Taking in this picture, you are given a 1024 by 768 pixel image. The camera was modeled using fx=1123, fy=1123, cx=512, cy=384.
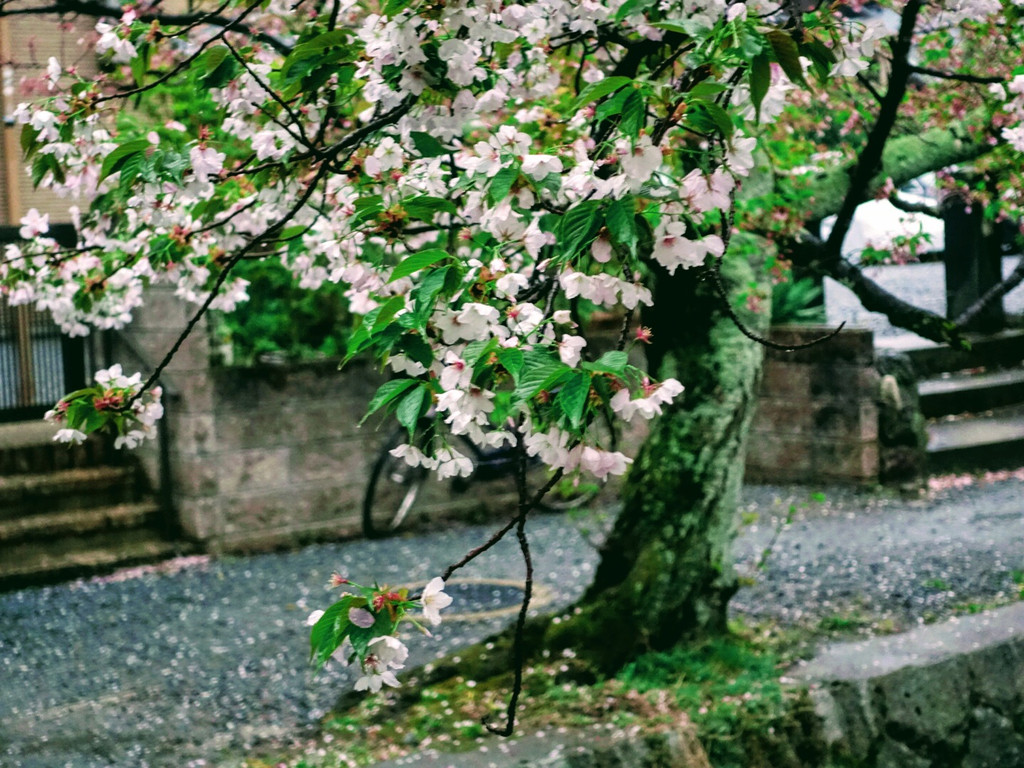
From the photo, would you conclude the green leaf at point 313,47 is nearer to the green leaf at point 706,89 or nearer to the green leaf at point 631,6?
the green leaf at point 631,6

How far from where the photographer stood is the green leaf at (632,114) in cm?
189

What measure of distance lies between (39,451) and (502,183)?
666cm

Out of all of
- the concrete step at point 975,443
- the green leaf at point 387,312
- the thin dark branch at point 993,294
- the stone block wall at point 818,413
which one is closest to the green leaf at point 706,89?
the green leaf at point 387,312

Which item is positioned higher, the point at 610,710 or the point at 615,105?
the point at 615,105

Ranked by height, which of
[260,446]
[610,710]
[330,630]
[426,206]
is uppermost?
[426,206]

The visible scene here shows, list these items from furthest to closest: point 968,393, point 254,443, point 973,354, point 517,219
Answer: point 973,354, point 968,393, point 254,443, point 517,219

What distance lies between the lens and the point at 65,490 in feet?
25.8

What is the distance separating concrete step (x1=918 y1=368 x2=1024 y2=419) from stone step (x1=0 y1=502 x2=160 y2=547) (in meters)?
6.95

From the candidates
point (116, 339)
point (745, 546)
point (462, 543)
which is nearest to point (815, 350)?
point (745, 546)

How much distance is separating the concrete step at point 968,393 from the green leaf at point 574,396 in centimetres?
937

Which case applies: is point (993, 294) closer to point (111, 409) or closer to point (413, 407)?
→ point (413, 407)

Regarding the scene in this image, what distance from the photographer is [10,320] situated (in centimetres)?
783

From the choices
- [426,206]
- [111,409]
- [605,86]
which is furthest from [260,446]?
[605,86]

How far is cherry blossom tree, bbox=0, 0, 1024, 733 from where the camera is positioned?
6.61 feet
